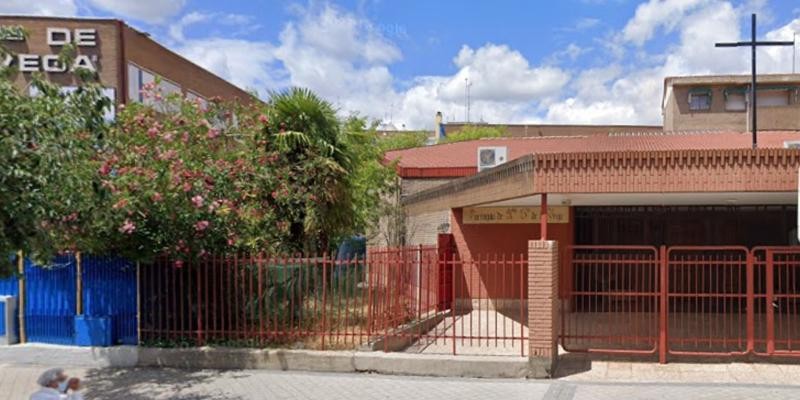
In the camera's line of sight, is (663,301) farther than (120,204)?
Yes

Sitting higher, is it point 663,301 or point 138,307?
point 663,301

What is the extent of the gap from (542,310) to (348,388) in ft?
8.87

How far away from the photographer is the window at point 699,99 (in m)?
44.2

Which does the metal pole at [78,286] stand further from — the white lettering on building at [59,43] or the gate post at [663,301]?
the white lettering on building at [59,43]

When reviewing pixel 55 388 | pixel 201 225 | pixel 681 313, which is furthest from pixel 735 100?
pixel 55 388

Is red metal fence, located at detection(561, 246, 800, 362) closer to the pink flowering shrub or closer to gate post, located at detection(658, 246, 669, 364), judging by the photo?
gate post, located at detection(658, 246, 669, 364)

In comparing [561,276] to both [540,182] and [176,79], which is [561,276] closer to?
[540,182]

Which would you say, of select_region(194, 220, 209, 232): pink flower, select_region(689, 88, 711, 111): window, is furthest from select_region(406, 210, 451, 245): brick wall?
select_region(689, 88, 711, 111): window

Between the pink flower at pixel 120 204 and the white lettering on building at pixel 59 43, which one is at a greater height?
the white lettering on building at pixel 59 43

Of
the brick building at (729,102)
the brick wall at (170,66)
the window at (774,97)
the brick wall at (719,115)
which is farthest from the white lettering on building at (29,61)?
the window at (774,97)

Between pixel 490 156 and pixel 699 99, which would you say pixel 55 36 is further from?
pixel 699 99

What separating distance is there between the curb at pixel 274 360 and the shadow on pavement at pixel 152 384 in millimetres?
183

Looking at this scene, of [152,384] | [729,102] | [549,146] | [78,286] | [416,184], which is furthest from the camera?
[729,102]

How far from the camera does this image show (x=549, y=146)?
21016 mm
